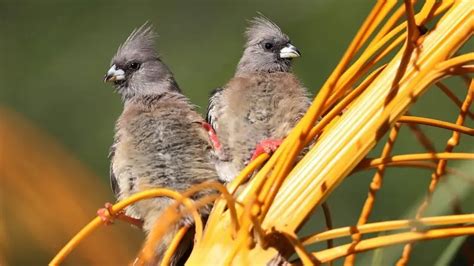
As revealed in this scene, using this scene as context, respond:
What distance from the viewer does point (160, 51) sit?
8.06 m

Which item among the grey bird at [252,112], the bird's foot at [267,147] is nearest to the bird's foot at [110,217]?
the grey bird at [252,112]

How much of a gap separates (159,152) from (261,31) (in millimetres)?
1279

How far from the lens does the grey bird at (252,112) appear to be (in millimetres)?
3652

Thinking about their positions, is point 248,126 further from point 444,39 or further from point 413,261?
point 413,261

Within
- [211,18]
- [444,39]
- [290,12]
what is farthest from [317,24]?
[444,39]

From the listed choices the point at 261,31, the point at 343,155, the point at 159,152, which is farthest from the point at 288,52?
the point at 343,155

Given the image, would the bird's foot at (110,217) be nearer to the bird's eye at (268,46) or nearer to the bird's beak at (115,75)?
the bird's beak at (115,75)

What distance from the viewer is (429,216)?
2250 millimetres

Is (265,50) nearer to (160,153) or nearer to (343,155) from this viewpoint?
(160,153)

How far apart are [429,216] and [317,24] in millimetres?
6158

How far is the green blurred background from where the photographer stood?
288 inches

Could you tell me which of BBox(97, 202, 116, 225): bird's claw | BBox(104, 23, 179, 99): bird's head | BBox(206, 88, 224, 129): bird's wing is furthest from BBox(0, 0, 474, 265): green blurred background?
BBox(97, 202, 116, 225): bird's claw

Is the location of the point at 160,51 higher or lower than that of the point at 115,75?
lower

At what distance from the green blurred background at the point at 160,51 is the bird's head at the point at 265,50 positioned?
8.45 ft
